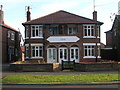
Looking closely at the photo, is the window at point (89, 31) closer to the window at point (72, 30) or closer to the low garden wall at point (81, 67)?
the window at point (72, 30)

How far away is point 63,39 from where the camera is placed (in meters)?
31.7

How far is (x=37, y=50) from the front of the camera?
3212cm

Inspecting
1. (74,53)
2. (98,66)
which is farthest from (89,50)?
(98,66)

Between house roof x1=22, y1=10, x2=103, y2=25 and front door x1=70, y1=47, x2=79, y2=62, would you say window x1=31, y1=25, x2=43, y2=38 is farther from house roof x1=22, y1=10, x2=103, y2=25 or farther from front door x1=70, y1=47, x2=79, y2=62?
front door x1=70, y1=47, x2=79, y2=62

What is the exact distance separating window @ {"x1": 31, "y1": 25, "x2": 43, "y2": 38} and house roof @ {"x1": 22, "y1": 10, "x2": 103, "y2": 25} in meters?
0.79

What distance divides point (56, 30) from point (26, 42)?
16.6ft

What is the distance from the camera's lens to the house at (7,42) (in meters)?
35.8

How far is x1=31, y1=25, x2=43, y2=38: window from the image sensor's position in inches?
1275

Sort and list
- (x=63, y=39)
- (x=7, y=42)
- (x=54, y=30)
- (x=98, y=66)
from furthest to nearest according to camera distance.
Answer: (x=7, y=42) → (x=54, y=30) → (x=63, y=39) → (x=98, y=66)

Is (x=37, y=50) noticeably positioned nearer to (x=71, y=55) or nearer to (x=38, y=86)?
(x=71, y=55)

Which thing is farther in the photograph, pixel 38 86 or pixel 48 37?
pixel 48 37

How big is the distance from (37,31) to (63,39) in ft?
14.1

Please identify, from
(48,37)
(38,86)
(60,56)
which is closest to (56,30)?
(48,37)

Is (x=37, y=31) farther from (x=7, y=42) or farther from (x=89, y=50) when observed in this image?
(x=7, y=42)
